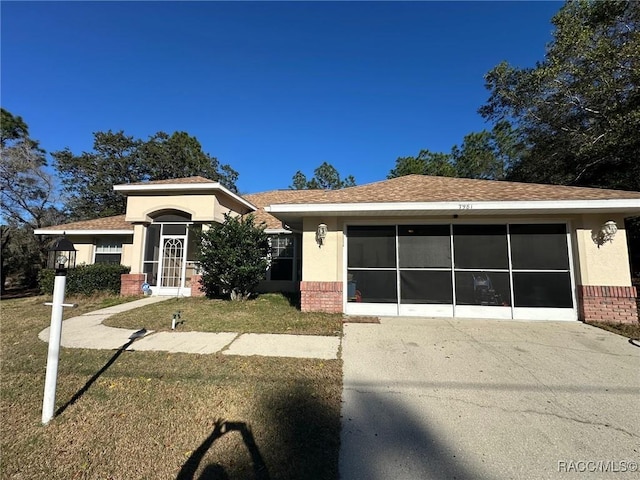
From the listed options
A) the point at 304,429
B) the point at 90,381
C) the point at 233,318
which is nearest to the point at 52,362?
the point at 90,381

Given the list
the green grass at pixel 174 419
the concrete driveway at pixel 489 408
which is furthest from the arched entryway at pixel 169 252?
the concrete driveway at pixel 489 408

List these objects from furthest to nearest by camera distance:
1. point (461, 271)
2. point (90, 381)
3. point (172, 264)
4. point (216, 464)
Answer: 1. point (172, 264)
2. point (461, 271)
3. point (90, 381)
4. point (216, 464)

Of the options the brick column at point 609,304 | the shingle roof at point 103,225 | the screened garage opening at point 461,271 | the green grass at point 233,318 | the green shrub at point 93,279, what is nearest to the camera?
the green grass at point 233,318

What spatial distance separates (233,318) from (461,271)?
6185mm

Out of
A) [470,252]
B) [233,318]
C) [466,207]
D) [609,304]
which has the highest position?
[466,207]

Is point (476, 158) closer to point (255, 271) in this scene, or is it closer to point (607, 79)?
point (607, 79)

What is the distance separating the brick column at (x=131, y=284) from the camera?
11.4 meters

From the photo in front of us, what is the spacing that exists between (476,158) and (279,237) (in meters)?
25.2

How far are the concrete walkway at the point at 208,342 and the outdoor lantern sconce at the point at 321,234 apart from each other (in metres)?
3.07

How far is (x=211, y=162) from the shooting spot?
3067cm

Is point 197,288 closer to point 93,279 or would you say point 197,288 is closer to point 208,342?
point 93,279

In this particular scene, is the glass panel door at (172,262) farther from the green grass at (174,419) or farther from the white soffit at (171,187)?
the green grass at (174,419)

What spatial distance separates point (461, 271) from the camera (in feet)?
26.2

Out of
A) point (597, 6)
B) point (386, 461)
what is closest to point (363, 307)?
point (386, 461)
